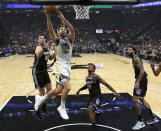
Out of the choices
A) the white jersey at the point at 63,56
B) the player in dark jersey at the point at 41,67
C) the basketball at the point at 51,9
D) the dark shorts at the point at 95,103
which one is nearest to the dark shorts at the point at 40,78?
the player in dark jersey at the point at 41,67

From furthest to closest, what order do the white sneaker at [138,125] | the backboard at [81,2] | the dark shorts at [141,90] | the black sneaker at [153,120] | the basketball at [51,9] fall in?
the black sneaker at [153,120] → the dark shorts at [141,90] → the white sneaker at [138,125] → the basketball at [51,9] → the backboard at [81,2]

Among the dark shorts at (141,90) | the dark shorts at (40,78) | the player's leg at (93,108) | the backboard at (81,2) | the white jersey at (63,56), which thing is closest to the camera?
the backboard at (81,2)

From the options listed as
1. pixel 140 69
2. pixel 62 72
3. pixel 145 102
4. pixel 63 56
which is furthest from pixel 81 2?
pixel 145 102

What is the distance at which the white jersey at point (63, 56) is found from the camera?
3.46m

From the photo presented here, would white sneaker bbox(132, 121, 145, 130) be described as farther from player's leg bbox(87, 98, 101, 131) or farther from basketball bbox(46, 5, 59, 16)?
basketball bbox(46, 5, 59, 16)

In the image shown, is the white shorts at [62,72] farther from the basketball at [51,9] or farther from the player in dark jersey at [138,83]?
the player in dark jersey at [138,83]

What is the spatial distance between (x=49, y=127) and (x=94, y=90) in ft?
4.36

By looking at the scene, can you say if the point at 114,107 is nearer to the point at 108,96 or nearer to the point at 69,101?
the point at 108,96

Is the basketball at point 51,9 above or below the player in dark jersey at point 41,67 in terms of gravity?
above

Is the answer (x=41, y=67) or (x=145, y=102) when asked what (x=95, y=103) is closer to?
(x=145, y=102)

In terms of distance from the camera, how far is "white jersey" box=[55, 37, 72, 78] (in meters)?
3.46

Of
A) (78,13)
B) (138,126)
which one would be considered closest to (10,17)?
(78,13)

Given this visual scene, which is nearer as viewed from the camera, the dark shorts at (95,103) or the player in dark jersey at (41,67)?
the dark shorts at (95,103)

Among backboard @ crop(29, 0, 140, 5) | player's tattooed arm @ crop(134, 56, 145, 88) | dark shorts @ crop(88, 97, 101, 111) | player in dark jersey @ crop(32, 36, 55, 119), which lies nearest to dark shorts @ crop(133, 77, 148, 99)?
player's tattooed arm @ crop(134, 56, 145, 88)
